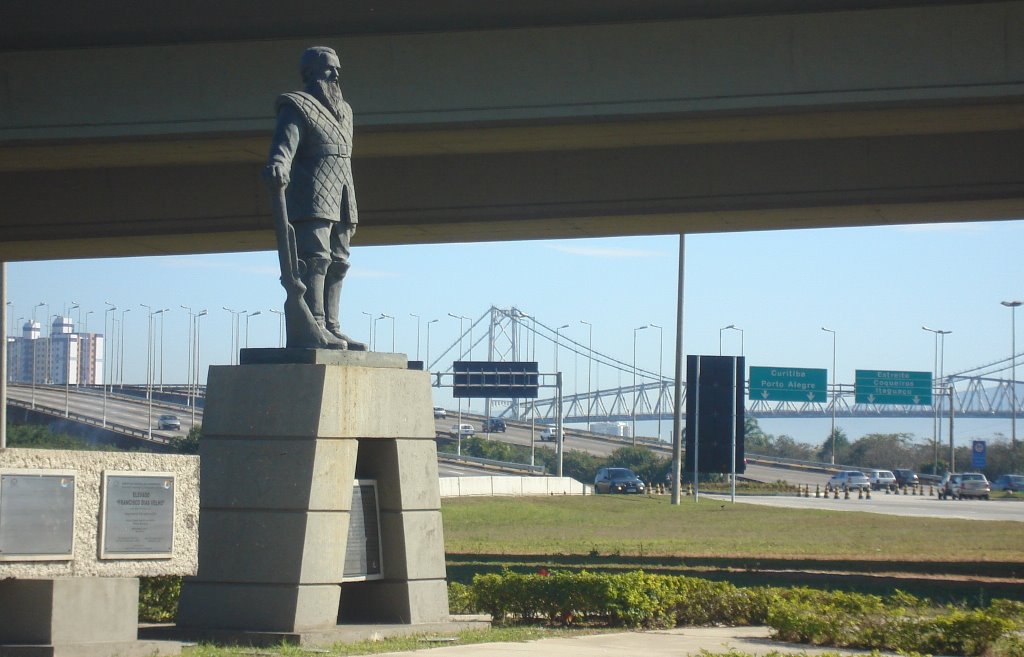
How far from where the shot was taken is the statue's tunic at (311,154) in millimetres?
12109

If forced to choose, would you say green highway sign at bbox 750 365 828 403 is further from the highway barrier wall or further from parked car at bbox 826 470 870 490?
the highway barrier wall

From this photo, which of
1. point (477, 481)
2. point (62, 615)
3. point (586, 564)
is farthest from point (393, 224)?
point (477, 481)

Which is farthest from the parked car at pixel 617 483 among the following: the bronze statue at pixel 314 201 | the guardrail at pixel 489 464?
the bronze statue at pixel 314 201

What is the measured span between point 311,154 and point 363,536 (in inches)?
140

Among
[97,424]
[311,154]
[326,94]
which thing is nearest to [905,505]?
[97,424]

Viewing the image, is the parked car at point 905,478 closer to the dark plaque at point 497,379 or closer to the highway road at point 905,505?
the highway road at point 905,505

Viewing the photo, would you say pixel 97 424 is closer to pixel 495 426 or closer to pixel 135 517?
pixel 495 426

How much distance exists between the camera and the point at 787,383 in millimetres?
82375

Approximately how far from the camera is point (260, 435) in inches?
461

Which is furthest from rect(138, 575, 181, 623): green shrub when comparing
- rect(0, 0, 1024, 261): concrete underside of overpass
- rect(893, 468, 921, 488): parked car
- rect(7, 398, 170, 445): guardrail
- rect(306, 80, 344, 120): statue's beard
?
rect(893, 468, 921, 488): parked car

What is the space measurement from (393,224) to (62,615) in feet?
51.0

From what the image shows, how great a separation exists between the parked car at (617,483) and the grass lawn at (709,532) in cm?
1224

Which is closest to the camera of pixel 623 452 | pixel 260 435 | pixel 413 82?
pixel 260 435

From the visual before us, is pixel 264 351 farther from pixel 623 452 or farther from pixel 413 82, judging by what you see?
pixel 623 452
